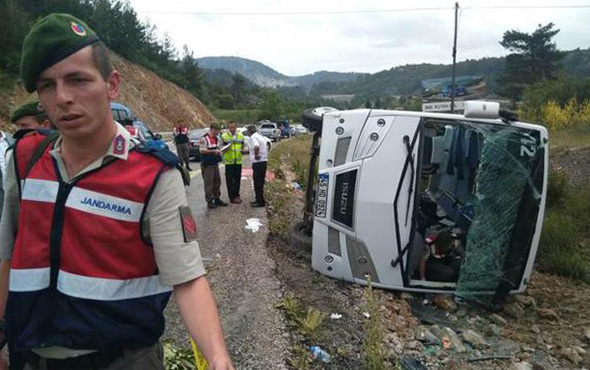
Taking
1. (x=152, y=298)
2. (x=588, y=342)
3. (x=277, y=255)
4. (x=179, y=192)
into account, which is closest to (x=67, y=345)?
(x=152, y=298)

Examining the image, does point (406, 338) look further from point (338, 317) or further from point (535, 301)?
point (535, 301)

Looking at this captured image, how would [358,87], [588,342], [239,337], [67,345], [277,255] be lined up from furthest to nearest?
[358,87]
[277,255]
[588,342]
[239,337]
[67,345]

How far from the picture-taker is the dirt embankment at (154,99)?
3666 cm

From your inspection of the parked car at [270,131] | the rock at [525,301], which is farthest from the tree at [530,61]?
the rock at [525,301]

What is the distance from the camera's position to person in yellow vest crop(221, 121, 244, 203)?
9383 millimetres

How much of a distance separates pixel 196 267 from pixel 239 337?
2.87 m

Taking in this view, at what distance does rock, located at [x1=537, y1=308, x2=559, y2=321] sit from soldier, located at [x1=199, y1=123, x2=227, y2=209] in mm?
5601

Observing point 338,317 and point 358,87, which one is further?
point 358,87

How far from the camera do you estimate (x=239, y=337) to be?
13.3ft

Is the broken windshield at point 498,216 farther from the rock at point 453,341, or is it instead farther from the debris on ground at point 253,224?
the debris on ground at point 253,224

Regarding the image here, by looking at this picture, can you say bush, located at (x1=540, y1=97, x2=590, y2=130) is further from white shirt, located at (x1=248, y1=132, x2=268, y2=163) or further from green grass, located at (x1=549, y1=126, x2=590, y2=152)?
white shirt, located at (x1=248, y1=132, x2=268, y2=163)

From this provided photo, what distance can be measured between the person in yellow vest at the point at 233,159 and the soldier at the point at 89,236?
26.3 ft

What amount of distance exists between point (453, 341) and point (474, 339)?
1.02ft

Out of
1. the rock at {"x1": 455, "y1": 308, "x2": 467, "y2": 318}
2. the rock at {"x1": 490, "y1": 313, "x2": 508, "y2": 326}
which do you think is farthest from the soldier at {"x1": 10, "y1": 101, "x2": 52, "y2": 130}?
the rock at {"x1": 490, "y1": 313, "x2": 508, "y2": 326}
